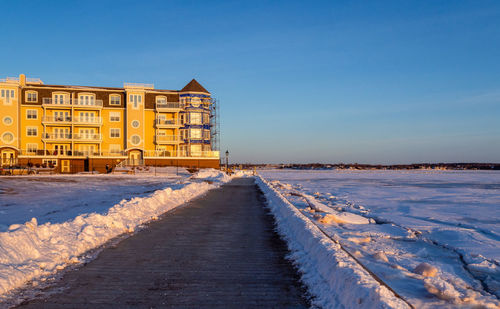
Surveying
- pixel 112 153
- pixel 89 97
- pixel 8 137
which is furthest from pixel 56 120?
pixel 112 153

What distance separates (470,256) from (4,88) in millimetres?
57789

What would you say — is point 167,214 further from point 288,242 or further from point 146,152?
point 146,152

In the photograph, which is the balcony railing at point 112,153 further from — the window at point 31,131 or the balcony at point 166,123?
the balcony at point 166,123

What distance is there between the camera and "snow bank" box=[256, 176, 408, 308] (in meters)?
3.94

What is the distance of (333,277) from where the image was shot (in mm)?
5012

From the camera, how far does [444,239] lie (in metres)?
9.88

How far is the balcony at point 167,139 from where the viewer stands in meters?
52.7

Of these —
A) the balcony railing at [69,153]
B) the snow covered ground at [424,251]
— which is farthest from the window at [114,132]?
the snow covered ground at [424,251]

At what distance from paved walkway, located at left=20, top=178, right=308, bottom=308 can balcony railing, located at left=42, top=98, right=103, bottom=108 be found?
155 ft

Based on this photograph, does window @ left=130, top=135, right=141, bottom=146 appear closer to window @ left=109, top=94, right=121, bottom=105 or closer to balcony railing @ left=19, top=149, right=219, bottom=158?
balcony railing @ left=19, top=149, right=219, bottom=158

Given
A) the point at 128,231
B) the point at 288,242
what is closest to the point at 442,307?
the point at 288,242

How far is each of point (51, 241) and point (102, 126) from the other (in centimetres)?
4894

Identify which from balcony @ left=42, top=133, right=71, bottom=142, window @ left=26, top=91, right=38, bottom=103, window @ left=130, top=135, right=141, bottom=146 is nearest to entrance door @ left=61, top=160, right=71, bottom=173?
balcony @ left=42, top=133, right=71, bottom=142

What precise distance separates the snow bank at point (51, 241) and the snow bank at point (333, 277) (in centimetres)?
414
